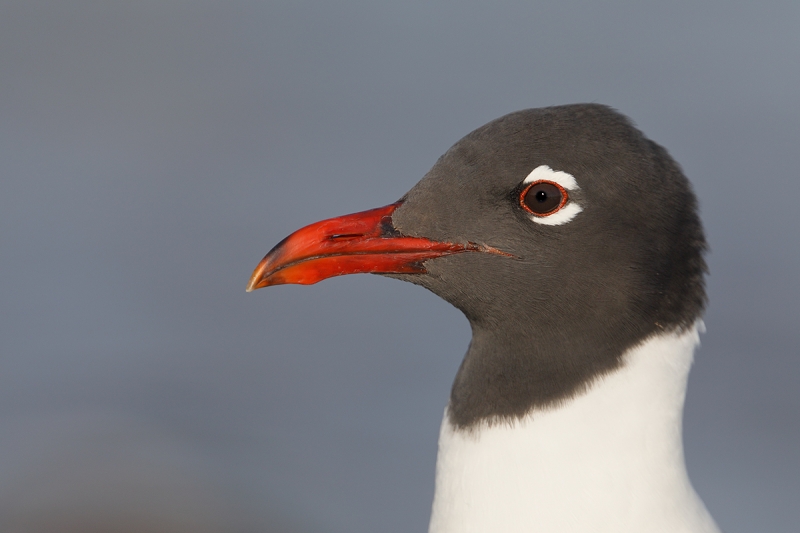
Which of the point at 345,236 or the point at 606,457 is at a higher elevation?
the point at 345,236

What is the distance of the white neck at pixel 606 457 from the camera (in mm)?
3656

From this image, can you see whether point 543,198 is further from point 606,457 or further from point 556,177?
point 606,457

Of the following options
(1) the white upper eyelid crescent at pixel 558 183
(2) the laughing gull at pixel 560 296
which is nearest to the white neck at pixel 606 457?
(2) the laughing gull at pixel 560 296

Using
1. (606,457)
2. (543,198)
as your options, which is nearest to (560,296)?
(543,198)

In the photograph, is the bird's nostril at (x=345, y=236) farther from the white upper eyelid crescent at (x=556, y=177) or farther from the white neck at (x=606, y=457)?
the white neck at (x=606, y=457)

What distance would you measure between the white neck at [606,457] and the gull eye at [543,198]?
582 millimetres

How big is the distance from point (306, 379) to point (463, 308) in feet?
16.4

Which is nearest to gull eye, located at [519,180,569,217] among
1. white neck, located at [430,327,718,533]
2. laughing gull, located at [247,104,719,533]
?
laughing gull, located at [247,104,719,533]

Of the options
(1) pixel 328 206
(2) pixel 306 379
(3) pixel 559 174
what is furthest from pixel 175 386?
(3) pixel 559 174

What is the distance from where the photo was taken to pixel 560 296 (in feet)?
12.3

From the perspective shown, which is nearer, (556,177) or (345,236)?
(556,177)

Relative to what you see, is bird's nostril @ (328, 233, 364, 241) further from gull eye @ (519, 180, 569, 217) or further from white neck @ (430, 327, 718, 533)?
white neck @ (430, 327, 718, 533)

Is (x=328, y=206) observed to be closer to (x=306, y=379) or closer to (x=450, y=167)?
(x=306, y=379)

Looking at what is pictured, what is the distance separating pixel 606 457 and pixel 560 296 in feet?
1.96
